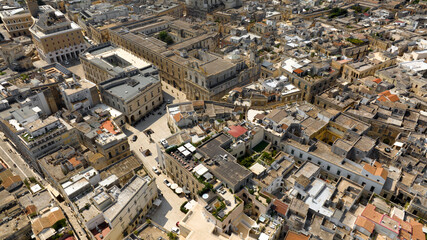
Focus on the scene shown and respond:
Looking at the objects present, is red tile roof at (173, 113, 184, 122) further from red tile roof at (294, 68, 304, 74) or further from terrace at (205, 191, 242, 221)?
red tile roof at (294, 68, 304, 74)

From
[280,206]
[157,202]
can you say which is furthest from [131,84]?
[280,206]

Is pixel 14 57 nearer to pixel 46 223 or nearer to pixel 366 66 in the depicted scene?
pixel 46 223

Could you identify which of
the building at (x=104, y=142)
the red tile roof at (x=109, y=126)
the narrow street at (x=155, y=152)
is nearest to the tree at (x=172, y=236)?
the narrow street at (x=155, y=152)

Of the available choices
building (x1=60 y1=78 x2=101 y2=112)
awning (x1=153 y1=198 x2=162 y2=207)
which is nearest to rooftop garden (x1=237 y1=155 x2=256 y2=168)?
awning (x1=153 y1=198 x2=162 y2=207)

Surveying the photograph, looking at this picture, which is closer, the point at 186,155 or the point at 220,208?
the point at 220,208

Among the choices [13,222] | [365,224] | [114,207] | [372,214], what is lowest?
[365,224]

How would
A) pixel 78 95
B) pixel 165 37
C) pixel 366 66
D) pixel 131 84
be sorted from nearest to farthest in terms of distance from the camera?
pixel 78 95, pixel 131 84, pixel 366 66, pixel 165 37

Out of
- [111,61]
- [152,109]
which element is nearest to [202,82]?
[152,109]
